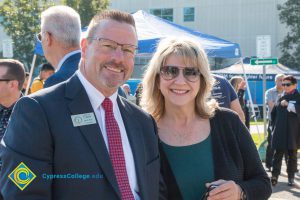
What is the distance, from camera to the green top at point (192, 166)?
104 inches

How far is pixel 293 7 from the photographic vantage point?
3919 centimetres

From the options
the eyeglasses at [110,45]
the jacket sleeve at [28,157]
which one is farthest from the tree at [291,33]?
the jacket sleeve at [28,157]

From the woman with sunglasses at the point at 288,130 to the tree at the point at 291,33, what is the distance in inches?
1250

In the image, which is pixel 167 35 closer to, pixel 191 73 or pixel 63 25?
pixel 63 25

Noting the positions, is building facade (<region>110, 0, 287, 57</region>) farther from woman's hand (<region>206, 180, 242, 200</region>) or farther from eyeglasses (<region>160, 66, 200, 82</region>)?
woman's hand (<region>206, 180, 242, 200</region>)

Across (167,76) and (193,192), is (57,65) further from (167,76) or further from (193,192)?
(193,192)

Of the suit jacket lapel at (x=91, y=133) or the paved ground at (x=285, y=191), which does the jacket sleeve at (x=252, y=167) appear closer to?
the suit jacket lapel at (x=91, y=133)

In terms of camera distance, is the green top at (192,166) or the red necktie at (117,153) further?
the green top at (192,166)

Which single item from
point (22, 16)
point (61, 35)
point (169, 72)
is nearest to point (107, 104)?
point (169, 72)

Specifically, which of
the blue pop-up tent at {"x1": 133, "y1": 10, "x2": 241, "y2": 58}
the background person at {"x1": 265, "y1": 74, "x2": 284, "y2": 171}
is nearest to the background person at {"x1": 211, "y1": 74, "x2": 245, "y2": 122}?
the blue pop-up tent at {"x1": 133, "y1": 10, "x2": 241, "y2": 58}

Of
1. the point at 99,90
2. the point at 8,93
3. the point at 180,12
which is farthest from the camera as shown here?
the point at 180,12

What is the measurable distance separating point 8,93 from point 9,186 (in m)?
2.32

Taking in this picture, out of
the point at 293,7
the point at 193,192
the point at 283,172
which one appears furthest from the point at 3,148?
the point at 293,7

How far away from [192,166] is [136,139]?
551 mm
